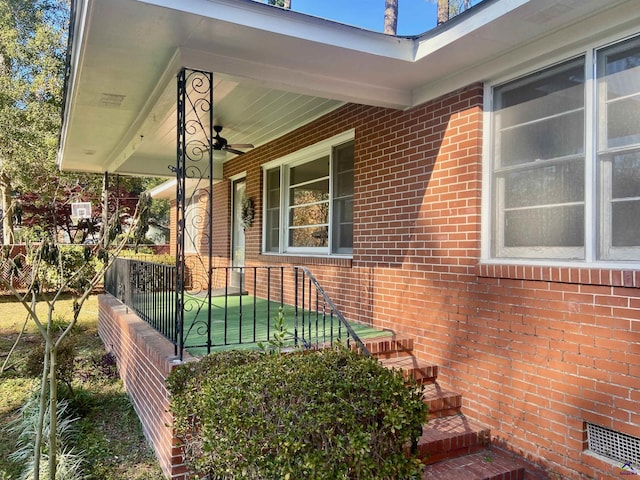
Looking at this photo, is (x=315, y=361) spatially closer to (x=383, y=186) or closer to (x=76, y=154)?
(x=383, y=186)

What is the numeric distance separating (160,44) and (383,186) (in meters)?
2.50

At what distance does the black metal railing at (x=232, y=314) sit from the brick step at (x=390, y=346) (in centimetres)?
20

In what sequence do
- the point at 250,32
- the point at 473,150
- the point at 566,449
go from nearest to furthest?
the point at 566,449
the point at 250,32
the point at 473,150

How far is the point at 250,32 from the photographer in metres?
3.17

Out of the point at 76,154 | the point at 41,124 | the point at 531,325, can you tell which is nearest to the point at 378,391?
the point at 531,325

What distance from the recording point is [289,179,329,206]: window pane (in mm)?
6121

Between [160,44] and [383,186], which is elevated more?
[160,44]

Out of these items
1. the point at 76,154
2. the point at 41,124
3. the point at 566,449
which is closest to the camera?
the point at 566,449

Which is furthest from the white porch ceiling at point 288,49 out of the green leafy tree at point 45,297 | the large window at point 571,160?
the green leafy tree at point 45,297

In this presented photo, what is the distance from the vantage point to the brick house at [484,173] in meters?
2.84

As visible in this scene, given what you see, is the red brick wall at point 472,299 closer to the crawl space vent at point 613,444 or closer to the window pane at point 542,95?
the crawl space vent at point 613,444

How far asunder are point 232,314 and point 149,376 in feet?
6.76

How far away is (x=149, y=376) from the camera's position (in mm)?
3881

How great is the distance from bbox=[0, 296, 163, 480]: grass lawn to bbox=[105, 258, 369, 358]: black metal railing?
2.90 feet
